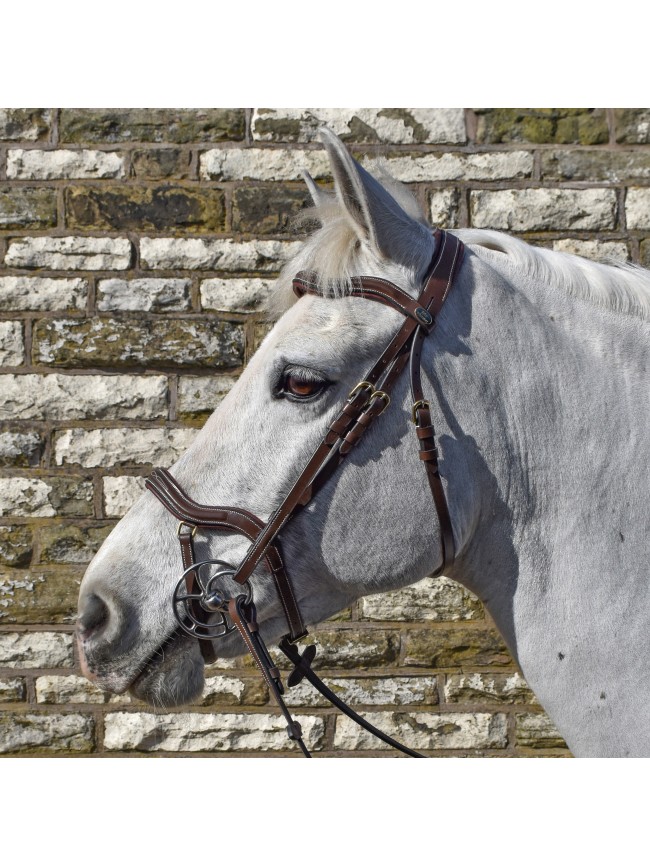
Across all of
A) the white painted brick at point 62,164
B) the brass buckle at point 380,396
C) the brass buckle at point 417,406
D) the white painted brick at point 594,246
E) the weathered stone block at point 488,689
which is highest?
the white painted brick at point 62,164

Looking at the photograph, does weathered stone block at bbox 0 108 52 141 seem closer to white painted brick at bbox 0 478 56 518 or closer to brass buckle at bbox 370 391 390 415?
white painted brick at bbox 0 478 56 518

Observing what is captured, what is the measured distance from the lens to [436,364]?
4.78ft

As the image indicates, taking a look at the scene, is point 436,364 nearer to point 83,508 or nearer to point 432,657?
point 432,657

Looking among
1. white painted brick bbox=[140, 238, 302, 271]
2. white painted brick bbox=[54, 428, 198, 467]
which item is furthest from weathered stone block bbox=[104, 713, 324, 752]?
white painted brick bbox=[140, 238, 302, 271]

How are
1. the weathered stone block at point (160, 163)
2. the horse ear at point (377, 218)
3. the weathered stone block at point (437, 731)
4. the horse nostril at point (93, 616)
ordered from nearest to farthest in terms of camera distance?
1. the horse ear at point (377, 218)
2. the horse nostril at point (93, 616)
3. the weathered stone block at point (437, 731)
4. the weathered stone block at point (160, 163)

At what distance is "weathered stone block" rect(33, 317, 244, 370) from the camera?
3.22 meters

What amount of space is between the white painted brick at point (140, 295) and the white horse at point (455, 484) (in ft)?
6.24

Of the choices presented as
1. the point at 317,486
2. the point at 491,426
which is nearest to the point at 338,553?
the point at 317,486

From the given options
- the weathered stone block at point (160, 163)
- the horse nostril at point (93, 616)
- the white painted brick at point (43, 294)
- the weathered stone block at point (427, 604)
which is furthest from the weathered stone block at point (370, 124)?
the horse nostril at point (93, 616)

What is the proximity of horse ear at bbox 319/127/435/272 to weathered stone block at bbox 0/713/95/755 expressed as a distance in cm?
280

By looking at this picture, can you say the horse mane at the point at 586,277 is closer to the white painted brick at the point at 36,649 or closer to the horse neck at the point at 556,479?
the horse neck at the point at 556,479

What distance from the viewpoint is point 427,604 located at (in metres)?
3.21

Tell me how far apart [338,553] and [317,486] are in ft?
0.53

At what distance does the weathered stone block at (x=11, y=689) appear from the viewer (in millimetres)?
3229
